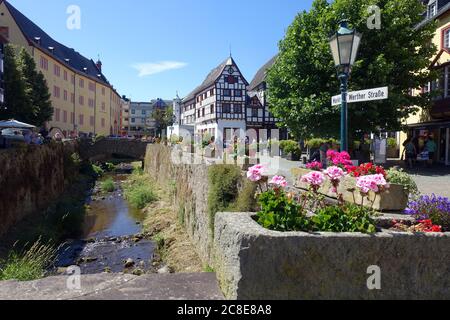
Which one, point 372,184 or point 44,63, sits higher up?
point 44,63

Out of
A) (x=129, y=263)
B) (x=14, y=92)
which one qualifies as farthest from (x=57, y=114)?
(x=129, y=263)

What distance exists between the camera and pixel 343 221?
3.68m

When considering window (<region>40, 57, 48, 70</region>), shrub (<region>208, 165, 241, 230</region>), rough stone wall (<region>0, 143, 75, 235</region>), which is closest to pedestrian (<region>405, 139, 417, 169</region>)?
shrub (<region>208, 165, 241, 230</region>)

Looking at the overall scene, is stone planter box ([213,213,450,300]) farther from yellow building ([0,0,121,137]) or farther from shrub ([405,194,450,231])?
yellow building ([0,0,121,137])

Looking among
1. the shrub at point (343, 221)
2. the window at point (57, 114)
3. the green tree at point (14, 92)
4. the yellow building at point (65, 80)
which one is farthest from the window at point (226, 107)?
the shrub at point (343, 221)

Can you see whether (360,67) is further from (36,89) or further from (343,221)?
(36,89)

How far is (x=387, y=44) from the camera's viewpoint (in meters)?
17.0

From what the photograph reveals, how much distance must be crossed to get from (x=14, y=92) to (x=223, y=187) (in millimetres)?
26610

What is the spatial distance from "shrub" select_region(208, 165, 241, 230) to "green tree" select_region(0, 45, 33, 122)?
25.7 metres

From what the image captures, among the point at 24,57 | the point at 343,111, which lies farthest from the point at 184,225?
the point at 24,57

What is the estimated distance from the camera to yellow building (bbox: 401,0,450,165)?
19594mm

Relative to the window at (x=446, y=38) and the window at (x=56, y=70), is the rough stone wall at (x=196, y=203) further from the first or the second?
the window at (x=56, y=70)

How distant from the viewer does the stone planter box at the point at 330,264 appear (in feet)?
10.7
